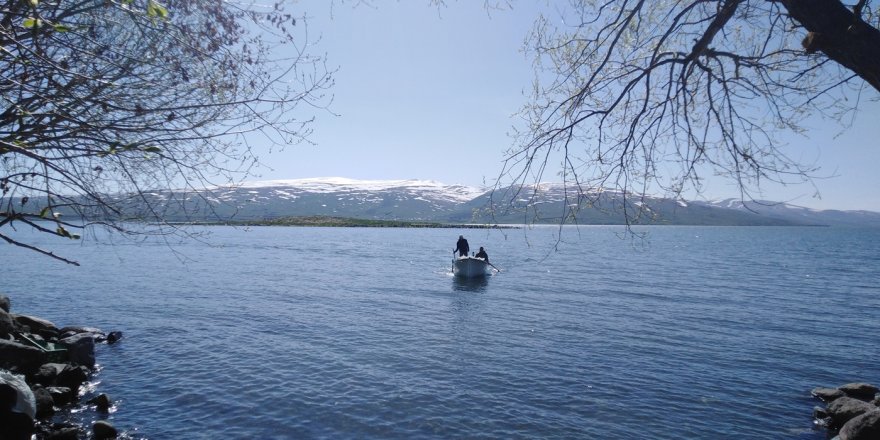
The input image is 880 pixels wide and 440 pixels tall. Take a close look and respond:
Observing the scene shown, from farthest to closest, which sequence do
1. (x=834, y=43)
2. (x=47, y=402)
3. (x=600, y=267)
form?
(x=600, y=267), (x=47, y=402), (x=834, y=43)

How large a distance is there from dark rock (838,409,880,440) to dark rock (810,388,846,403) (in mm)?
3213

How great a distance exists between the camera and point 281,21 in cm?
625

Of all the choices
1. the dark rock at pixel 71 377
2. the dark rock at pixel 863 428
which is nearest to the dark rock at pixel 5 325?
the dark rock at pixel 71 377

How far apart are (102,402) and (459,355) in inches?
447

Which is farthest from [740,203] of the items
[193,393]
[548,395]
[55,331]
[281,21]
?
[55,331]

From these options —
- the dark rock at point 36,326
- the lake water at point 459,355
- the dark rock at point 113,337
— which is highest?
the dark rock at point 36,326

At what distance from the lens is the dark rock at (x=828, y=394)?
15844mm

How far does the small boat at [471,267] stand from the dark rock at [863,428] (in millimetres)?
32112

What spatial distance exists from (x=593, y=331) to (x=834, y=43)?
2147 centimetres

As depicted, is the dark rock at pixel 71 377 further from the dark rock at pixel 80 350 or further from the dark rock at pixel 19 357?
the dark rock at pixel 80 350

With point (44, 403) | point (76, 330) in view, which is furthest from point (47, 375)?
point (76, 330)

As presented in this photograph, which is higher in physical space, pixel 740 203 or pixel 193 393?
pixel 740 203

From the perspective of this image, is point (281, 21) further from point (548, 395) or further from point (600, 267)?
point (600, 267)

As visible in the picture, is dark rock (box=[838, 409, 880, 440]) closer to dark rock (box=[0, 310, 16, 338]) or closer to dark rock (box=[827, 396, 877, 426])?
dark rock (box=[827, 396, 877, 426])
